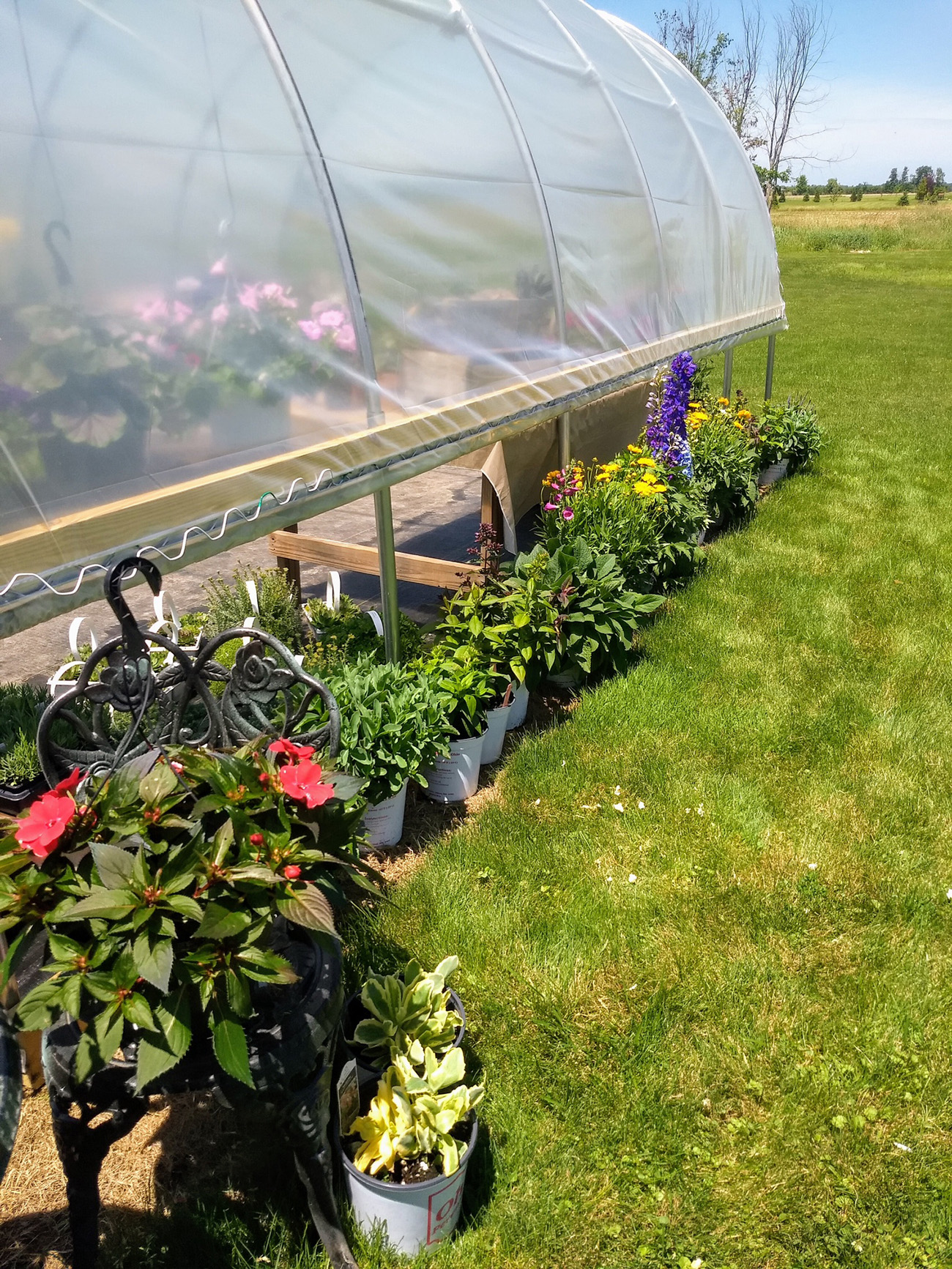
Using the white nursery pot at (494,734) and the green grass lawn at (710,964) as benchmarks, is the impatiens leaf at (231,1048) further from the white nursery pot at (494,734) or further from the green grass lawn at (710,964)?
the white nursery pot at (494,734)

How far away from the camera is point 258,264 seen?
2.74 metres

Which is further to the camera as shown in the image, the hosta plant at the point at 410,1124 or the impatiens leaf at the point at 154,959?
the hosta plant at the point at 410,1124

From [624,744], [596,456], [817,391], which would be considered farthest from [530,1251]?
[817,391]

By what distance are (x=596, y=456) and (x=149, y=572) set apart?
4.59m

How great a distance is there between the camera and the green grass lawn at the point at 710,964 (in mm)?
2074

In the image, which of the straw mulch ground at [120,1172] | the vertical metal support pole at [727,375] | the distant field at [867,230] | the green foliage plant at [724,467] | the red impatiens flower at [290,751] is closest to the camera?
the red impatiens flower at [290,751]

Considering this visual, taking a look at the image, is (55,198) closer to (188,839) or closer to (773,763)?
(188,839)

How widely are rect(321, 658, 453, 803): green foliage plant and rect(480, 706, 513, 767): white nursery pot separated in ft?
1.49

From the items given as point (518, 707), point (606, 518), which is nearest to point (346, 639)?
point (518, 707)

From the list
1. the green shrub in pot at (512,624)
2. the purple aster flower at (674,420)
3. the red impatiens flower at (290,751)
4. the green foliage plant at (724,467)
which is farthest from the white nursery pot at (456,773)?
the green foliage plant at (724,467)

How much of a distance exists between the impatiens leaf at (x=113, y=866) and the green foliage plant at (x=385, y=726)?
1368 mm

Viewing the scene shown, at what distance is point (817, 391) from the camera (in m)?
12.2

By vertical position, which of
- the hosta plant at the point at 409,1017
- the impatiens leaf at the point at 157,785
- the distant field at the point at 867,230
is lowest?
the hosta plant at the point at 409,1017

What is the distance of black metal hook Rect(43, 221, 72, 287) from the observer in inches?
85.8
